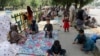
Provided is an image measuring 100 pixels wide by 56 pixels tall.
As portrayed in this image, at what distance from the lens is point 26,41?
37.7 ft

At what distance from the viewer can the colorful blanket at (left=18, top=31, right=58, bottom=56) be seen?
9728 mm

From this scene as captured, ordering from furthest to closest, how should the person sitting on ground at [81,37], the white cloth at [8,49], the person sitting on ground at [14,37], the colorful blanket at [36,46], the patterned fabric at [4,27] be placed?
the patterned fabric at [4,27], the person sitting on ground at [81,37], the person sitting on ground at [14,37], the colorful blanket at [36,46], the white cloth at [8,49]

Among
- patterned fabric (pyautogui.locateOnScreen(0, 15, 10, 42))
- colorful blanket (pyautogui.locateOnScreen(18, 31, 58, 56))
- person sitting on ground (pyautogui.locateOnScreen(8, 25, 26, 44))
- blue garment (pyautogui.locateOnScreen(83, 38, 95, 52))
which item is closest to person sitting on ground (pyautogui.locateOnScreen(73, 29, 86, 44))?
blue garment (pyautogui.locateOnScreen(83, 38, 95, 52))

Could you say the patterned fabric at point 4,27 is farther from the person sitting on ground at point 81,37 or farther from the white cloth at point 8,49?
the person sitting on ground at point 81,37

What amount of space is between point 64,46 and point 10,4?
7752cm

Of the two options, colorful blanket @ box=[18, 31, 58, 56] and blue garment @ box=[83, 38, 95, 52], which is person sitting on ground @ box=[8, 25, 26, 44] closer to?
colorful blanket @ box=[18, 31, 58, 56]

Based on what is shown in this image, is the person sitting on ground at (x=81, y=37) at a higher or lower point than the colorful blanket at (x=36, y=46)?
higher

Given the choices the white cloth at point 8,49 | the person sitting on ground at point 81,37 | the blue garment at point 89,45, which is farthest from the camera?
the person sitting on ground at point 81,37

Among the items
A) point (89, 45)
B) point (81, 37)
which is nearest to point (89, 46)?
point (89, 45)

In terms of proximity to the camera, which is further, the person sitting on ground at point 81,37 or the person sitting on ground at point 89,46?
the person sitting on ground at point 81,37

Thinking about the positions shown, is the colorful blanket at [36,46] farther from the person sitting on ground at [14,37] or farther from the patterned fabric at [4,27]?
the patterned fabric at [4,27]

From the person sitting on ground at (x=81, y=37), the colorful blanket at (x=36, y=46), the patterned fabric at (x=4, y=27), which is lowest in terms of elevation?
the colorful blanket at (x=36, y=46)

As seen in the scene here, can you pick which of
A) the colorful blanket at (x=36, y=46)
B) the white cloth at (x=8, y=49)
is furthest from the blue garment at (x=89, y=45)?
the white cloth at (x=8, y=49)

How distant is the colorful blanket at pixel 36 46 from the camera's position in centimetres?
973
